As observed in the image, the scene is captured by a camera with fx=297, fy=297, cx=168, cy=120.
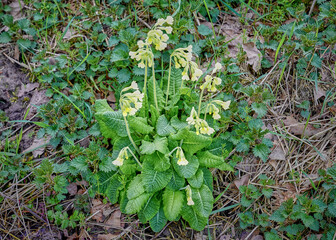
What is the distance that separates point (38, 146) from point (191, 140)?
5.93ft

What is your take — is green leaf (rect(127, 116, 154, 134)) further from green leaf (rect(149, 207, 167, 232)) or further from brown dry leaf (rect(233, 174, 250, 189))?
brown dry leaf (rect(233, 174, 250, 189))

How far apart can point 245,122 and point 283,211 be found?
1.00m

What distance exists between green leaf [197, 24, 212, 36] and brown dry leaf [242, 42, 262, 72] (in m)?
0.47

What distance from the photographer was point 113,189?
2984mm

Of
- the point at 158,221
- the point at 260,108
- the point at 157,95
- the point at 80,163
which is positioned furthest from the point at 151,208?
the point at 260,108

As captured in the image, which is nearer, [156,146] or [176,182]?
[156,146]

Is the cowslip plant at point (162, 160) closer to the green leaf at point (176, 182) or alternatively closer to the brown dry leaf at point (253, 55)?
the green leaf at point (176, 182)

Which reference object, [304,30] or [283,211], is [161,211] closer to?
[283,211]

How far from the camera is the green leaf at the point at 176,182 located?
288 cm

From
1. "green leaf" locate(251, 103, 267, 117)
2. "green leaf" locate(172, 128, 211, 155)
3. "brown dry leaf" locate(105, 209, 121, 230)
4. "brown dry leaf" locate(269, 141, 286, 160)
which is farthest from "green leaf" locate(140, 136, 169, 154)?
"brown dry leaf" locate(269, 141, 286, 160)

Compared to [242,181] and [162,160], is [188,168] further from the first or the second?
[242,181]

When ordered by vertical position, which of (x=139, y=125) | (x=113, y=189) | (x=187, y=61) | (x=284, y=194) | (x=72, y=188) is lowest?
(x=284, y=194)

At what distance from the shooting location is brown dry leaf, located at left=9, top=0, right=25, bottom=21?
4074mm

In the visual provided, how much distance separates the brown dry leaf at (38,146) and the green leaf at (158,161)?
130 cm
